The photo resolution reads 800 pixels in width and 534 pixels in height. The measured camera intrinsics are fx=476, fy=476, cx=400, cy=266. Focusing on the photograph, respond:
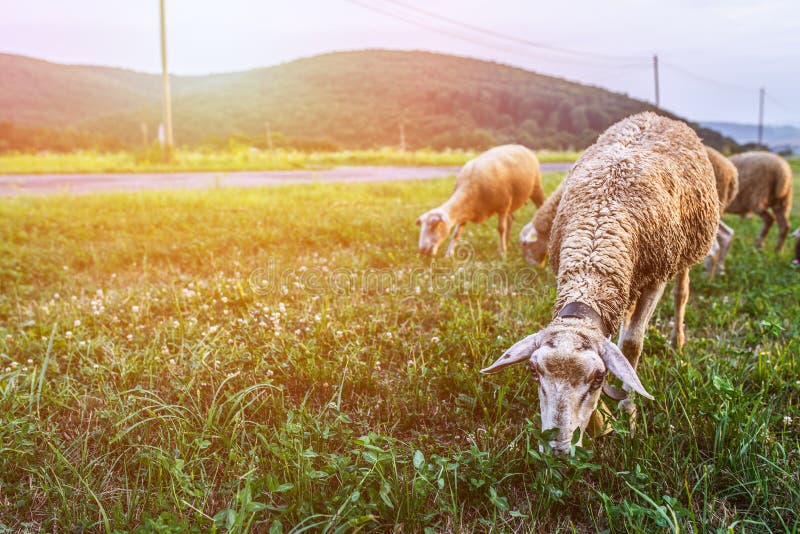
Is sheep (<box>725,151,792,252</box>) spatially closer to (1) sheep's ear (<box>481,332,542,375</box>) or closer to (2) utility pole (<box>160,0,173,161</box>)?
(1) sheep's ear (<box>481,332,542,375</box>)

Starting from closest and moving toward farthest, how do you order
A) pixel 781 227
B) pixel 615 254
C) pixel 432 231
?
pixel 615 254 → pixel 432 231 → pixel 781 227

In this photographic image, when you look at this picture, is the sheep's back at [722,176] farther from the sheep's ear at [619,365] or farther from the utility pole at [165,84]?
the utility pole at [165,84]

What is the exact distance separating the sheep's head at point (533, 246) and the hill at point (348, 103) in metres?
25.3

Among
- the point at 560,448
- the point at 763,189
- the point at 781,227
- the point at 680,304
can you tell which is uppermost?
the point at 763,189

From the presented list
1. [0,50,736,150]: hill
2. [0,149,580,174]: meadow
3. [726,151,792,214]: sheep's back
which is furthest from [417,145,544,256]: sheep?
[0,50,736,150]: hill

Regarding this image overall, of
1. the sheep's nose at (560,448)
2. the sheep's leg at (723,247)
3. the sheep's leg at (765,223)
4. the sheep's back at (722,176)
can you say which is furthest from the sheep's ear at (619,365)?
the sheep's leg at (765,223)

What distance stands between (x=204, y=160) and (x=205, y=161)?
0.29m

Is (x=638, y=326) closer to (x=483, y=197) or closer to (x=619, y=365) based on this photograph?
(x=619, y=365)

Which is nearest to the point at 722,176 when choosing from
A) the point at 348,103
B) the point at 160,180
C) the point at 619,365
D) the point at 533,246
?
the point at 533,246

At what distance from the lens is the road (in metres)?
12.8

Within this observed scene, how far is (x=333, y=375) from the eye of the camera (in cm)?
343

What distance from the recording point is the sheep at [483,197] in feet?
23.7

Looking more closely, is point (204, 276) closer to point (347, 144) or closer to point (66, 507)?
point (66, 507)

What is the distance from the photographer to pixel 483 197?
7836mm
